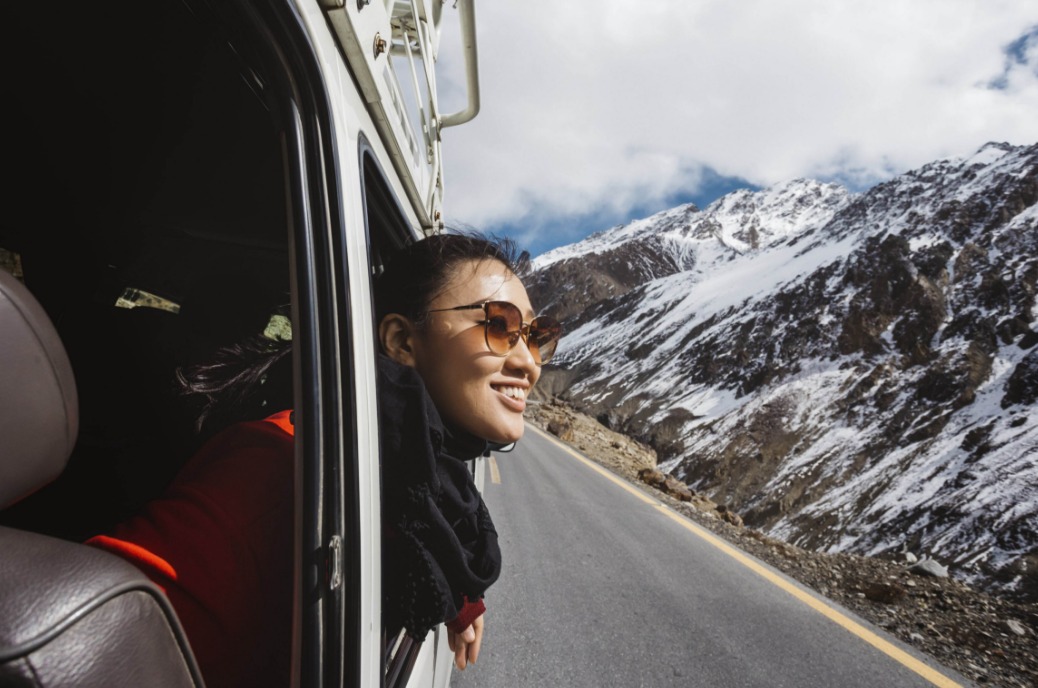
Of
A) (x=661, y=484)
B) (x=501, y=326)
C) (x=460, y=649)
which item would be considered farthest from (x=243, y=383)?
(x=661, y=484)

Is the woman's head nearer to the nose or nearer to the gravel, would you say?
the nose

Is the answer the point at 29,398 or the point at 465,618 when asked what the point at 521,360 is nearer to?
the point at 465,618

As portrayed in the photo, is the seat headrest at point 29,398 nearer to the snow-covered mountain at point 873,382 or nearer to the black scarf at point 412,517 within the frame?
the black scarf at point 412,517

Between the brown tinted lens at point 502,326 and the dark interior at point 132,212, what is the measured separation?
44cm

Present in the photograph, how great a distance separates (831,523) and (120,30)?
3794 centimetres

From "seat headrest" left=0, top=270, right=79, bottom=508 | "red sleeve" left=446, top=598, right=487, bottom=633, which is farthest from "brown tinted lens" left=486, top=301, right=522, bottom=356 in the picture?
"seat headrest" left=0, top=270, right=79, bottom=508

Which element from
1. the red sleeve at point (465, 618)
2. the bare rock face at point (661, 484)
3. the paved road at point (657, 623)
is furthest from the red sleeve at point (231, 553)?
the bare rock face at point (661, 484)

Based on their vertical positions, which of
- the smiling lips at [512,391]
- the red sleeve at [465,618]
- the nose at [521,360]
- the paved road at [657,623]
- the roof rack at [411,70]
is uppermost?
the roof rack at [411,70]

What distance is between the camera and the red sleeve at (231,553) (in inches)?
25.6

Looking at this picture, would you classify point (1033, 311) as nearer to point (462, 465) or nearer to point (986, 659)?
point (986, 659)

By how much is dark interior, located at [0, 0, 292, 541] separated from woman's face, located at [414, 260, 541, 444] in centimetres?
31

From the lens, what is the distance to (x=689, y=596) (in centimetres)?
355

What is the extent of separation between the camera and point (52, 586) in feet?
1.36

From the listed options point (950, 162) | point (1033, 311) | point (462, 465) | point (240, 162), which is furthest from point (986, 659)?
point (950, 162)
